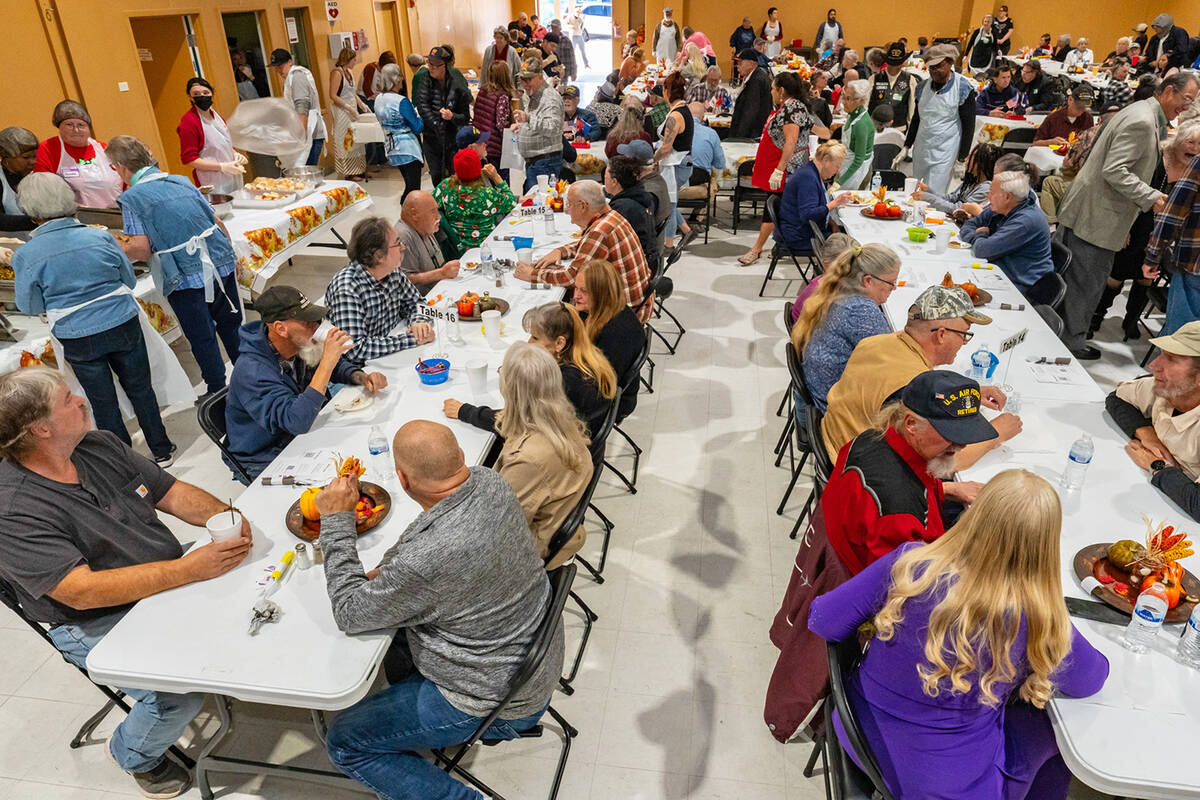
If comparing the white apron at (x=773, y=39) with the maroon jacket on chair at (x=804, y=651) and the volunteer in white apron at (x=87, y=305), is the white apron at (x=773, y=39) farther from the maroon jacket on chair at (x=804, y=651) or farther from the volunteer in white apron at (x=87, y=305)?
the maroon jacket on chair at (x=804, y=651)

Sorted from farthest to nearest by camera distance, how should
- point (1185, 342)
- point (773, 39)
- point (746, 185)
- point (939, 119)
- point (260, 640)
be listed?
point (773, 39), point (939, 119), point (746, 185), point (1185, 342), point (260, 640)

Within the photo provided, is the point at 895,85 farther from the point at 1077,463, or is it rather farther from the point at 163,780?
the point at 163,780

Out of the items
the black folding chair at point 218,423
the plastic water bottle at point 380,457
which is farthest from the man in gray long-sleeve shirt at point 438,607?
the black folding chair at point 218,423

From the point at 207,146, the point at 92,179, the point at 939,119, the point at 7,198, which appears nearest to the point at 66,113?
the point at 92,179

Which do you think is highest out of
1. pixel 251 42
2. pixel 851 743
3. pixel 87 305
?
pixel 251 42

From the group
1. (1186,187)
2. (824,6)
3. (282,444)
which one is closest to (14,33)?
(282,444)

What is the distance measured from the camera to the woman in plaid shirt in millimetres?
4035

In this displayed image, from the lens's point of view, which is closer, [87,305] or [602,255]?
[87,305]

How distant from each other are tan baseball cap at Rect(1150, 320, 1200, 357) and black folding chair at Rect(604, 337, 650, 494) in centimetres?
198

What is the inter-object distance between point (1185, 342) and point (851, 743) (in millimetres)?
1929

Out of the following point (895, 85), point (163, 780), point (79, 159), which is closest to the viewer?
point (163, 780)

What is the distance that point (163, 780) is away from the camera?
2.53m

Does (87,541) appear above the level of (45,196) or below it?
below

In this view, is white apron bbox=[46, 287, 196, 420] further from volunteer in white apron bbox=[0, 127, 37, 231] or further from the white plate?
the white plate
